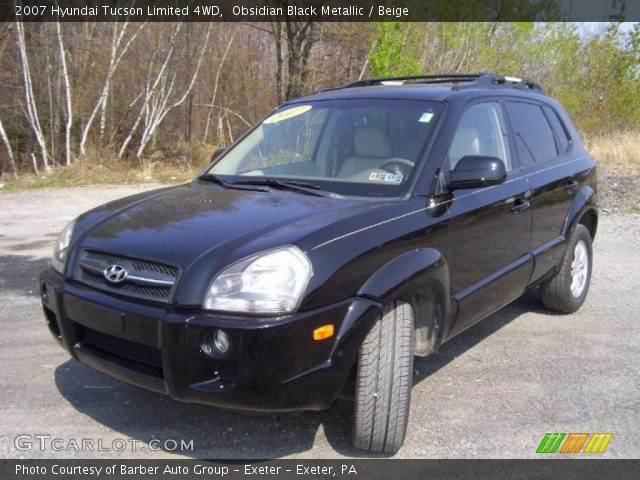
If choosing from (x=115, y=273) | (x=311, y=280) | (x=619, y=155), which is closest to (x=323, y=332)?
(x=311, y=280)

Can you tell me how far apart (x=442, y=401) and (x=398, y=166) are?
1.42m

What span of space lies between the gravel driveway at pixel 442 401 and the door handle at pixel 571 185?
1097 mm

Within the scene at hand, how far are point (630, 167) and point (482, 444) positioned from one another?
11.9 meters

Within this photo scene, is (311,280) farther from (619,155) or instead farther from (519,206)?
(619,155)

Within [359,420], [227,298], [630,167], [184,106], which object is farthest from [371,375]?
[184,106]

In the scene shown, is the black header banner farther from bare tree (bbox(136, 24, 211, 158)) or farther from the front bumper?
the front bumper

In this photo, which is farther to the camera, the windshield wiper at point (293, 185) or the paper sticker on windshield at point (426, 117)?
the paper sticker on windshield at point (426, 117)

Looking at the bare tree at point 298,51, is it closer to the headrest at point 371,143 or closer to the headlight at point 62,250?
the headrest at point 371,143

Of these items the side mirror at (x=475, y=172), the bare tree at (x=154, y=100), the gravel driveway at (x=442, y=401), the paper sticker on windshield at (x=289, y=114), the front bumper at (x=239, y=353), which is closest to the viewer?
the front bumper at (x=239, y=353)

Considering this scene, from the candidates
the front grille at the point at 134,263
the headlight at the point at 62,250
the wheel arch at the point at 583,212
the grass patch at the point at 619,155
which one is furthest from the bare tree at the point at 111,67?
the front grille at the point at 134,263

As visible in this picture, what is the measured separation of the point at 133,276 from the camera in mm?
2746

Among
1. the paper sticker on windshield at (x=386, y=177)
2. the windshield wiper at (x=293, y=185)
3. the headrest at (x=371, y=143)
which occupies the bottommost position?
the windshield wiper at (x=293, y=185)

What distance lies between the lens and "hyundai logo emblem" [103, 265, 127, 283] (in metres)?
2.78

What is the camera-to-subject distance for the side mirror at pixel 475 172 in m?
3.36
